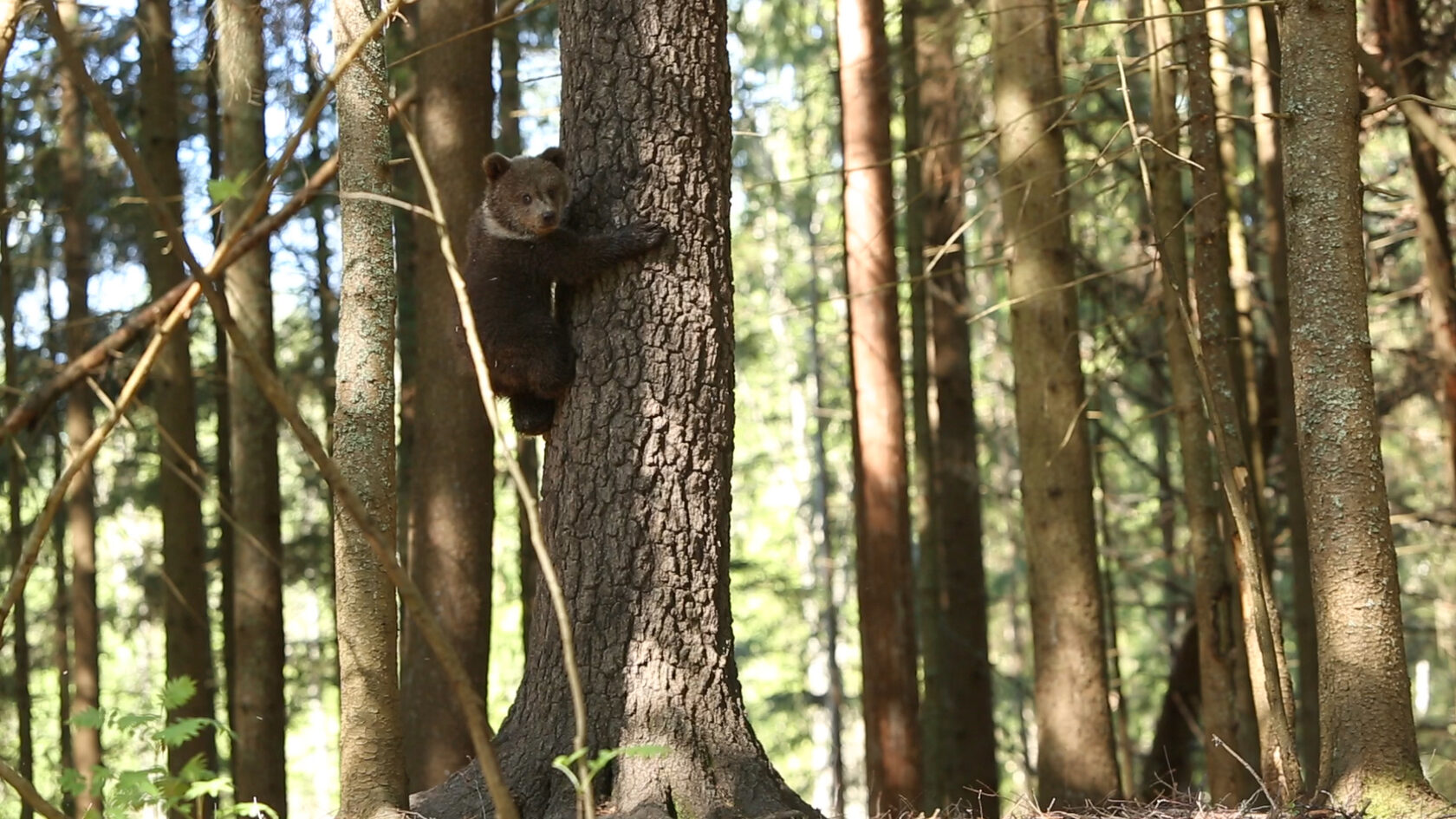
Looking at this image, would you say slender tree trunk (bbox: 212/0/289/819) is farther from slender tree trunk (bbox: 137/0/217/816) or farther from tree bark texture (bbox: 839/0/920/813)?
tree bark texture (bbox: 839/0/920/813)

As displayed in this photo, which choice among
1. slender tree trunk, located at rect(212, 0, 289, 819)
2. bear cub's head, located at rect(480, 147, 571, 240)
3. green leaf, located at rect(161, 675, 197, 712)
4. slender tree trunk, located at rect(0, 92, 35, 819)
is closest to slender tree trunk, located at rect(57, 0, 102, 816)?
slender tree trunk, located at rect(0, 92, 35, 819)

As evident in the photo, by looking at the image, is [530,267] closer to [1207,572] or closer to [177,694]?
[177,694]

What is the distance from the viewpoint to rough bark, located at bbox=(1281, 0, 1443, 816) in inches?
198

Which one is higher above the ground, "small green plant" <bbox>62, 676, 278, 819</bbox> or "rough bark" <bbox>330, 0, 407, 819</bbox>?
"rough bark" <bbox>330, 0, 407, 819</bbox>

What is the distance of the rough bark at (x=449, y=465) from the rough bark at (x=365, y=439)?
359cm

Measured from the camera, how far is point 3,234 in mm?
10742

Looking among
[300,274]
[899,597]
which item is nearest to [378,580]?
[899,597]

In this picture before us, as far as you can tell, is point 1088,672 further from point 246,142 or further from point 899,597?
point 246,142

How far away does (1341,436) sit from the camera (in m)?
5.17

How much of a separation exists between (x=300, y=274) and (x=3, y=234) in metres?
3.20

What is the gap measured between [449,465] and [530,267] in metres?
3.00

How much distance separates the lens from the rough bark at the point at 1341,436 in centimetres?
504

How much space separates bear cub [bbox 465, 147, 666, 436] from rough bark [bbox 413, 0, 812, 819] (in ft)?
0.36

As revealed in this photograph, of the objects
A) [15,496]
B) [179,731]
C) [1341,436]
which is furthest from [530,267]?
[15,496]
